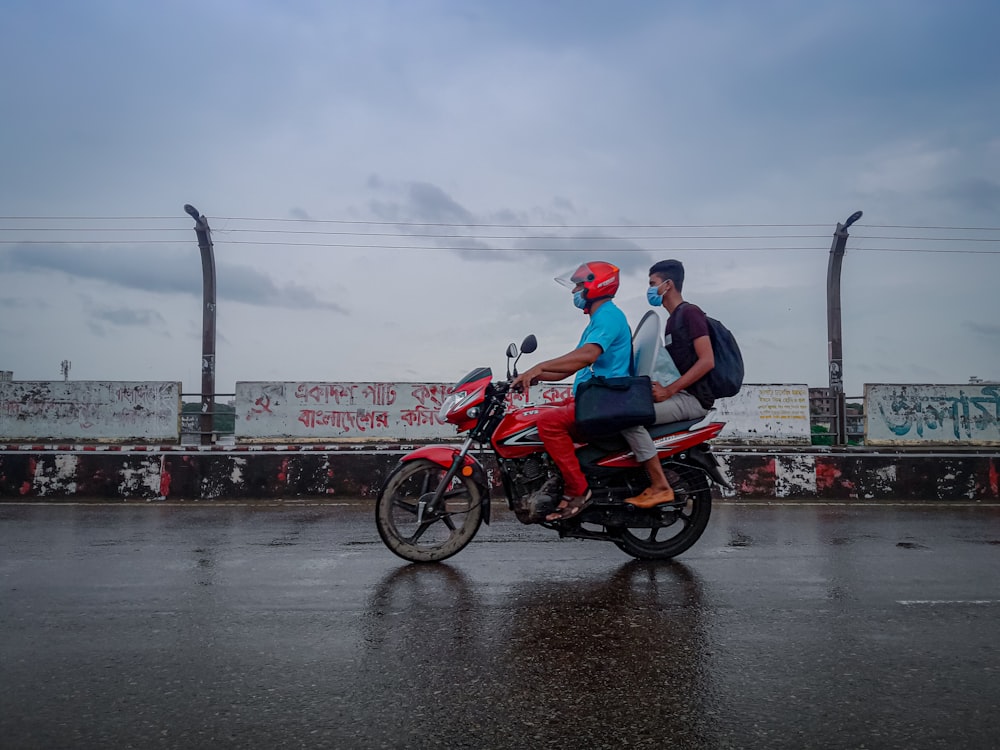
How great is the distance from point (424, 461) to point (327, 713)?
2.75m

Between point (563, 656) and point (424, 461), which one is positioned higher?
point (424, 461)

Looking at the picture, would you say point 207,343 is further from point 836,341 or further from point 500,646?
point 500,646

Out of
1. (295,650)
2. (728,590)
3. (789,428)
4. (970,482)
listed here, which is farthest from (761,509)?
(789,428)

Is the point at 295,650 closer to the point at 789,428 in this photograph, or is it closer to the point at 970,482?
the point at 970,482

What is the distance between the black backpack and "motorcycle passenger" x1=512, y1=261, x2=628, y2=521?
0.57 meters

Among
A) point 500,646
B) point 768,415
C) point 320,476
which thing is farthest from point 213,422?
point 500,646

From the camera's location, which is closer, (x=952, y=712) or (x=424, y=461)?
(x=952, y=712)

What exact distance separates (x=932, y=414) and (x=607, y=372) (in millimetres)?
17176

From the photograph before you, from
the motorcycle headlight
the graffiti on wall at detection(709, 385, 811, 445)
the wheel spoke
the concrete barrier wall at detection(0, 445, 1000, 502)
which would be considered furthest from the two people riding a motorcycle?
the graffiti on wall at detection(709, 385, 811, 445)

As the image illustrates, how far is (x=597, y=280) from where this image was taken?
17.1 ft

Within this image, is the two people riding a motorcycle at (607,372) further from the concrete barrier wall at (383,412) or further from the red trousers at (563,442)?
the concrete barrier wall at (383,412)

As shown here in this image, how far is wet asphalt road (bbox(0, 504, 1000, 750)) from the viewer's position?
8.54 ft

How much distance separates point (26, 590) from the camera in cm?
448

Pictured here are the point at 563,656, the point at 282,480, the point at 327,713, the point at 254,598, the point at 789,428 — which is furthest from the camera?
the point at 789,428
